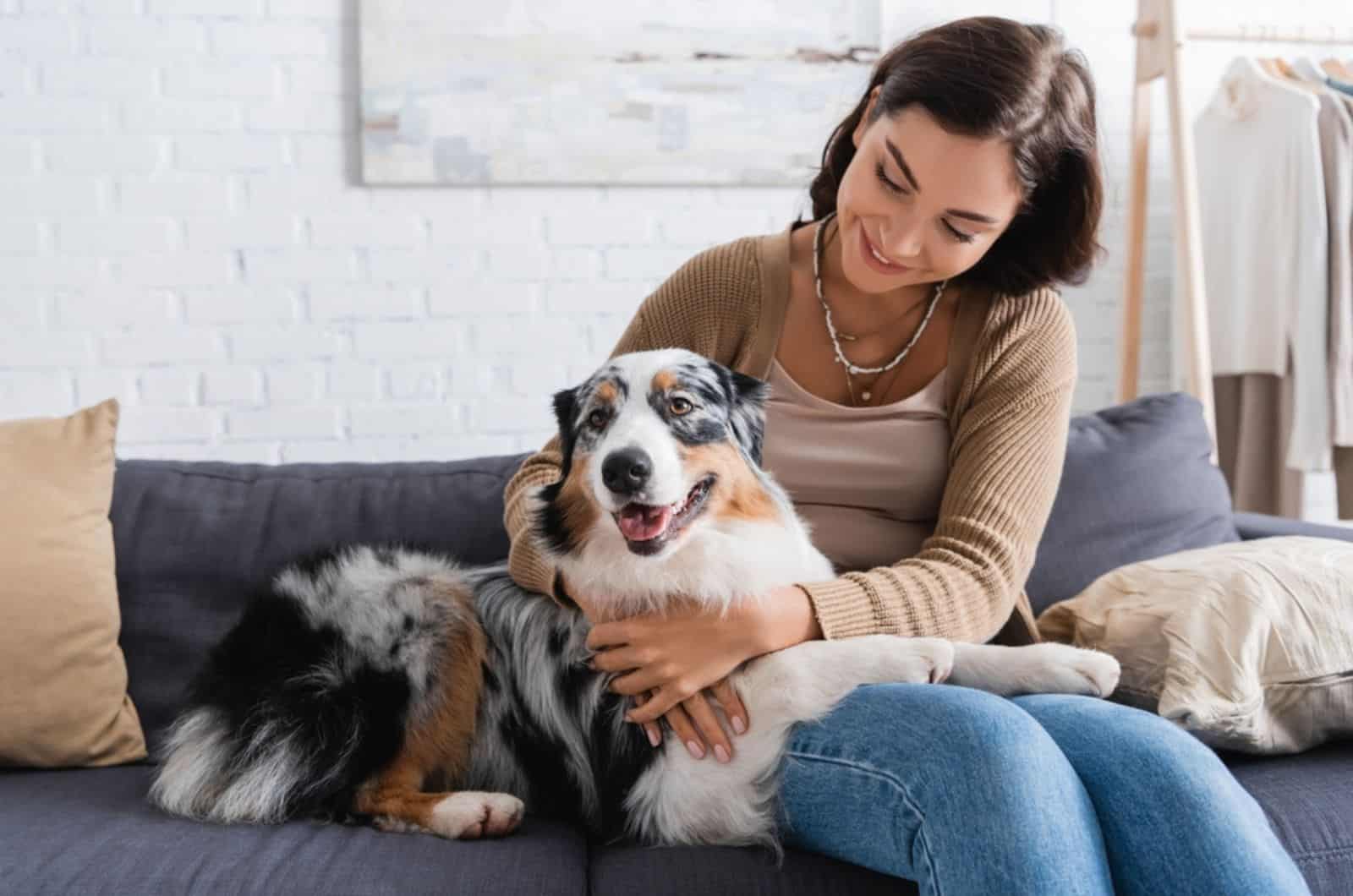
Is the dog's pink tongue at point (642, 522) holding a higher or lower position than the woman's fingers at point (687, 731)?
higher

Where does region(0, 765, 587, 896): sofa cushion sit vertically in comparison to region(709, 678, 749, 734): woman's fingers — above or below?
below

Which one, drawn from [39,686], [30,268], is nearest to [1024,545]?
[39,686]

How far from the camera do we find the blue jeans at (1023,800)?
1.20m

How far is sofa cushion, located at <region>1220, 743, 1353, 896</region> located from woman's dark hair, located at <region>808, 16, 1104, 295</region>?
811mm

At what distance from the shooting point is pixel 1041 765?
1.28 metres

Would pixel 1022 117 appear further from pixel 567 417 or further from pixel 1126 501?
pixel 1126 501

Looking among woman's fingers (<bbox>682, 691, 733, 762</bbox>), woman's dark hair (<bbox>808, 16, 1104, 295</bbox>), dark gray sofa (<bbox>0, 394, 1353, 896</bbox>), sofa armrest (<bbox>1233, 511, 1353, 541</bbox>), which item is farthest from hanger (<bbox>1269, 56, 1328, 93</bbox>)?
woman's fingers (<bbox>682, 691, 733, 762</bbox>)

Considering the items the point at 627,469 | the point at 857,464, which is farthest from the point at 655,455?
the point at 857,464

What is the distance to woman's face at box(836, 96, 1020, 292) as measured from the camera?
165 centimetres

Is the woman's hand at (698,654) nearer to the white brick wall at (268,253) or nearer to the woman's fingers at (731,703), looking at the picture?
the woman's fingers at (731,703)

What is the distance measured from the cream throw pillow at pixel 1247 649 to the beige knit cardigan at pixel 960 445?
0.19 m

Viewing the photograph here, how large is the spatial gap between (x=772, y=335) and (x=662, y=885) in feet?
2.84

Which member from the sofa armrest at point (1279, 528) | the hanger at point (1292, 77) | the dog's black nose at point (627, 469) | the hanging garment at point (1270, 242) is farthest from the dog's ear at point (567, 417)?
the hanger at point (1292, 77)

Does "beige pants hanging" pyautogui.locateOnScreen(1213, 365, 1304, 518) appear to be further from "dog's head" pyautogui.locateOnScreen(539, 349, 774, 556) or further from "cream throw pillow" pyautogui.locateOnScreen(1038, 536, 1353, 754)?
"dog's head" pyautogui.locateOnScreen(539, 349, 774, 556)
